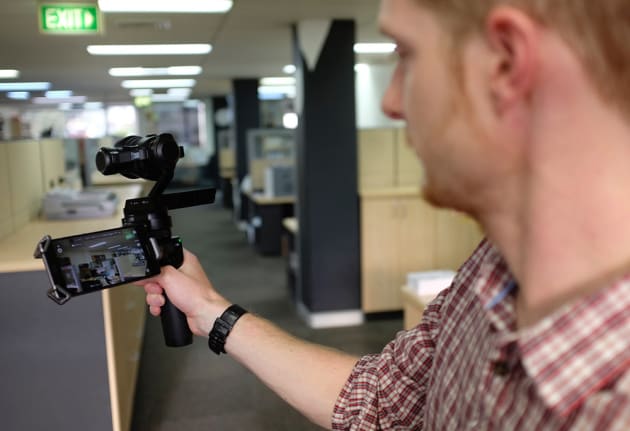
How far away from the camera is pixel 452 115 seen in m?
0.56

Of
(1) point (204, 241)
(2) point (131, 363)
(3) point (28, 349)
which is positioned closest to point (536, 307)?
(3) point (28, 349)

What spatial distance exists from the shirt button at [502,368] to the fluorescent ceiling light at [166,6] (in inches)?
149

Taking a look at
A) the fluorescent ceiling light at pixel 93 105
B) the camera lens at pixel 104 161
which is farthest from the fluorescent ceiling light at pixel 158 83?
the camera lens at pixel 104 161

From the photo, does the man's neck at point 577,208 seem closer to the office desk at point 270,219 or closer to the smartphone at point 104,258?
the smartphone at point 104,258

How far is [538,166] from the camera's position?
54 centimetres

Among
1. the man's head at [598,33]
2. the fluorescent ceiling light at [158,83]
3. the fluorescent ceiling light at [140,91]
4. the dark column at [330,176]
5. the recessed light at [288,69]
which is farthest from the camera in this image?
the fluorescent ceiling light at [140,91]

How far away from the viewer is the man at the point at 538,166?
51cm

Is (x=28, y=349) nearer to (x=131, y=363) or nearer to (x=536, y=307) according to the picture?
(x=131, y=363)

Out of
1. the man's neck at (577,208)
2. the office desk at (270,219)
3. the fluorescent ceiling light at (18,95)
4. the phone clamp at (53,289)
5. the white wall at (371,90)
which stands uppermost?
the fluorescent ceiling light at (18,95)

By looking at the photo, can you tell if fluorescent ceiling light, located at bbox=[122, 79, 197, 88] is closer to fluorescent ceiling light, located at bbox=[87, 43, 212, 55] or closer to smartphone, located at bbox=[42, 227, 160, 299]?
fluorescent ceiling light, located at bbox=[87, 43, 212, 55]

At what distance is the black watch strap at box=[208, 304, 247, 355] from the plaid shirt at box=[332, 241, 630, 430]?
24cm

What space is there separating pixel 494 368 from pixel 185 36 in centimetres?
515

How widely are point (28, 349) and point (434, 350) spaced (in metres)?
1.93

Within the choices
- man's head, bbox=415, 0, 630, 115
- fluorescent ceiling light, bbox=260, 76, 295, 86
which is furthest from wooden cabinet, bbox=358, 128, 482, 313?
fluorescent ceiling light, bbox=260, 76, 295, 86
